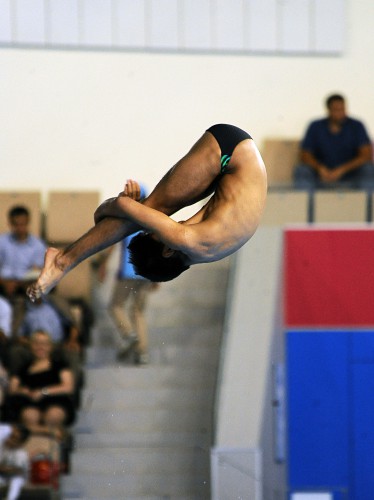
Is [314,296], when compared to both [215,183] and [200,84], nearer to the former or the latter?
[200,84]

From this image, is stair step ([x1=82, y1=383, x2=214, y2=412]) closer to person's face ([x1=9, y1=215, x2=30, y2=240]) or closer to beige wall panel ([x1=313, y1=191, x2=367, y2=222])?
person's face ([x1=9, y1=215, x2=30, y2=240])

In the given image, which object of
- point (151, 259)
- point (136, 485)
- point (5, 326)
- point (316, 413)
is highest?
point (151, 259)

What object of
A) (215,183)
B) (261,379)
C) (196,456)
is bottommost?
(196,456)

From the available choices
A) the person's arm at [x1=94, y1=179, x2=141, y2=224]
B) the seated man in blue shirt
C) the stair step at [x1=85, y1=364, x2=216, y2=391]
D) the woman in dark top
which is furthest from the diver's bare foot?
the seated man in blue shirt

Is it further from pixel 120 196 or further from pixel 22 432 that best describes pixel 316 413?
pixel 120 196

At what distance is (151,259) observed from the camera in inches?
183

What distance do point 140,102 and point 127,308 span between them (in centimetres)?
221

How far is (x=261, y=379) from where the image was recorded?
7.93 meters

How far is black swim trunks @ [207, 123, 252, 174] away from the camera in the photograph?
15.6 feet

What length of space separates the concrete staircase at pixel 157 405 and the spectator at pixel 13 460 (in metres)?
0.61

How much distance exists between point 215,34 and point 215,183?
4.95 meters

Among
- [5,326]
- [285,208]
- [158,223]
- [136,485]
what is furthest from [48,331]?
[158,223]

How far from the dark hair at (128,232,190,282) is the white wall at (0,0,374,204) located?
468cm

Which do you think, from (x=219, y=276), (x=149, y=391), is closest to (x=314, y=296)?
(x=219, y=276)
